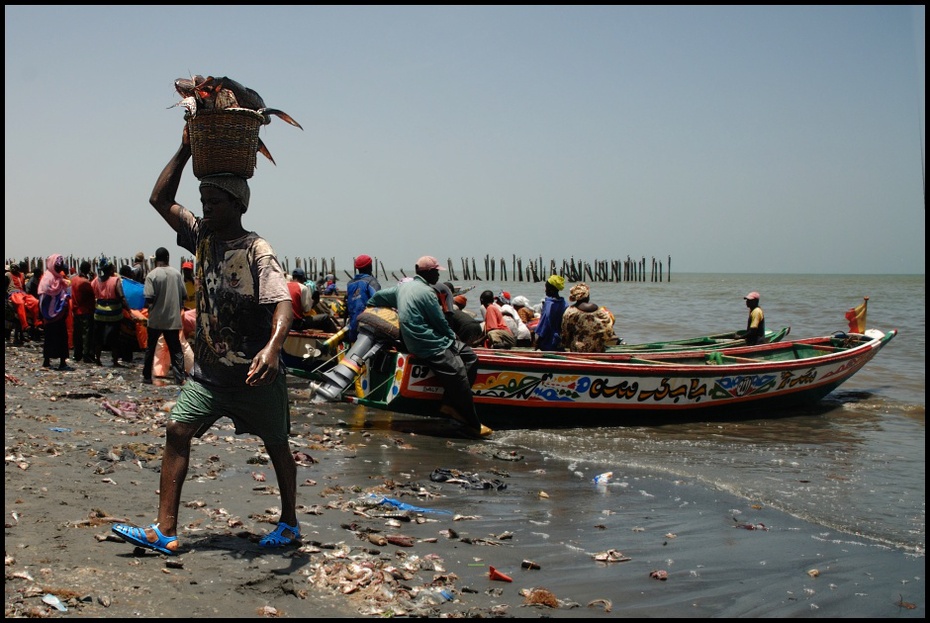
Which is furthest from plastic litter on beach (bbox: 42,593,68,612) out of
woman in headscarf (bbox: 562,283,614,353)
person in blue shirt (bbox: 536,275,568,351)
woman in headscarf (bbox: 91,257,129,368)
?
woman in headscarf (bbox: 91,257,129,368)

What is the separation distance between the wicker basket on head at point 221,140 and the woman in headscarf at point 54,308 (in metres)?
10.5

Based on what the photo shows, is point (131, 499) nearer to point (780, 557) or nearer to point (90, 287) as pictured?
point (780, 557)

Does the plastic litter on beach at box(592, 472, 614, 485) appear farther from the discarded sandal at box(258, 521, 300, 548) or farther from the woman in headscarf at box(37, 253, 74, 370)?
the woman in headscarf at box(37, 253, 74, 370)

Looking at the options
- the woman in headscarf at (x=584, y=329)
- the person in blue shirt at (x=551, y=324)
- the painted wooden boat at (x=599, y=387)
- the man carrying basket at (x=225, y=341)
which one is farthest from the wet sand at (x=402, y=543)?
the person in blue shirt at (x=551, y=324)

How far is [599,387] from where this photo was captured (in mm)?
10828

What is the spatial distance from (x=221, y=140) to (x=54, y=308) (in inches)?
423

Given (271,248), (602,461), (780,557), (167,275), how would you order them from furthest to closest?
(167,275) < (602,461) < (780,557) < (271,248)

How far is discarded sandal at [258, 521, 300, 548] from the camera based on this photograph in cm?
468

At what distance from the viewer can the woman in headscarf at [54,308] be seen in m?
13.6

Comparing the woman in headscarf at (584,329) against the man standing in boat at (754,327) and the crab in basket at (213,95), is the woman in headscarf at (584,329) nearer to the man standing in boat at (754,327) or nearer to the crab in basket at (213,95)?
the man standing in boat at (754,327)

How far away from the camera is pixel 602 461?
347 inches

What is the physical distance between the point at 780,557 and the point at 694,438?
17.4ft

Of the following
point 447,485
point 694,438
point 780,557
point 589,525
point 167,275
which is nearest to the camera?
point 780,557

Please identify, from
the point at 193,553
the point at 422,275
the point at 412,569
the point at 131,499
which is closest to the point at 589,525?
the point at 412,569
